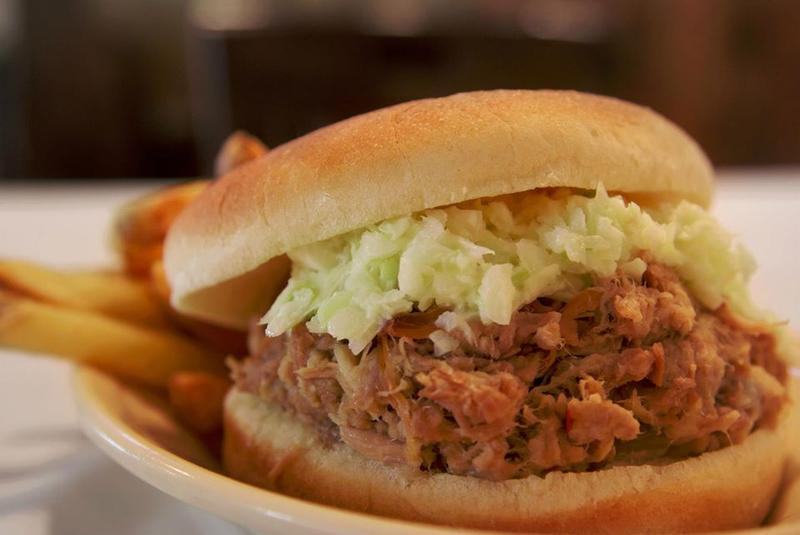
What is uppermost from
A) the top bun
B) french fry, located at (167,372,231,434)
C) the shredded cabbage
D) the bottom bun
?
the top bun

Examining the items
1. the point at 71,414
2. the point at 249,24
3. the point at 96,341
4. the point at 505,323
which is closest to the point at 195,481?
the point at 505,323

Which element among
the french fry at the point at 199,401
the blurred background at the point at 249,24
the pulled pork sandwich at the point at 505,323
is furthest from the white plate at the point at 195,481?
the blurred background at the point at 249,24

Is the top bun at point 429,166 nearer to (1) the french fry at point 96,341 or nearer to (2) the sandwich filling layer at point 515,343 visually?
(2) the sandwich filling layer at point 515,343

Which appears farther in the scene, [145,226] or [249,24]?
Answer: [249,24]

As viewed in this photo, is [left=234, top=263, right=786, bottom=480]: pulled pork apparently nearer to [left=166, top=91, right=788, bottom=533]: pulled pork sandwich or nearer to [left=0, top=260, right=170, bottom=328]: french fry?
[left=166, top=91, right=788, bottom=533]: pulled pork sandwich

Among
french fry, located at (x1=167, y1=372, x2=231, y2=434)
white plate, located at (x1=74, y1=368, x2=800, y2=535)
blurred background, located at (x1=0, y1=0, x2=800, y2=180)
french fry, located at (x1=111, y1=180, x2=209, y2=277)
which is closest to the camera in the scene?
white plate, located at (x1=74, y1=368, x2=800, y2=535)

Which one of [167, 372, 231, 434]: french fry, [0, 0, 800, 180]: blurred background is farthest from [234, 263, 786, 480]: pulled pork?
[0, 0, 800, 180]: blurred background

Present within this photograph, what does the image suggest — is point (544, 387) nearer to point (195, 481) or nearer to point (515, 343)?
point (515, 343)

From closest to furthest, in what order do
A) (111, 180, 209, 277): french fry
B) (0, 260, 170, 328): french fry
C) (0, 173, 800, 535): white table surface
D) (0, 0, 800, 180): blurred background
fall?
(0, 173, 800, 535): white table surface, (0, 260, 170, 328): french fry, (111, 180, 209, 277): french fry, (0, 0, 800, 180): blurred background
